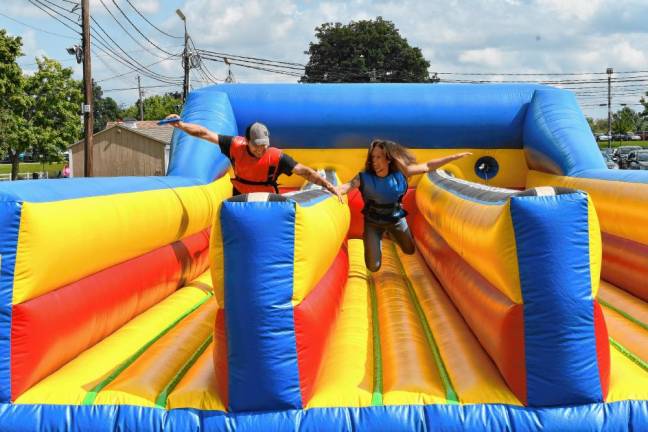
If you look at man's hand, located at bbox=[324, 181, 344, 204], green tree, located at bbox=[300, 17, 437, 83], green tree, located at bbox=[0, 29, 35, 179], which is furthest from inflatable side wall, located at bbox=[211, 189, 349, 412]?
green tree, located at bbox=[300, 17, 437, 83]

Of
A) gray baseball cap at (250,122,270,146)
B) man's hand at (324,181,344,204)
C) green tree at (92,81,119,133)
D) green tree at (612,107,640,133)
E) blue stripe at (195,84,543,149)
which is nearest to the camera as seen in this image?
man's hand at (324,181,344,204)

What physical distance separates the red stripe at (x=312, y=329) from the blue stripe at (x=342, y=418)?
11 cm

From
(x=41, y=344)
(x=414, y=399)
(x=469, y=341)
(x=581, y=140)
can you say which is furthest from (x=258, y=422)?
(x=581, y=140)

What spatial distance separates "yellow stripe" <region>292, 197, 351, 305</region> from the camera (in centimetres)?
200

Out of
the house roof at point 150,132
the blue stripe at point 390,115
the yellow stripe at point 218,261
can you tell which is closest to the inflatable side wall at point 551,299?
the yellow stripe at point 218,261

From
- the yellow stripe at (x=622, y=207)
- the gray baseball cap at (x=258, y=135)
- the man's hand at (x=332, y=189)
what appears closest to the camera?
the yellow stripe at (x=622, y=207)

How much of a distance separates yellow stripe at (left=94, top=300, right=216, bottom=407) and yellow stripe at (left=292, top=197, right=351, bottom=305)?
56 centimetres

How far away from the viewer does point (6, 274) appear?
1.98 meters

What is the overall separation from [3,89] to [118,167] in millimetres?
4291

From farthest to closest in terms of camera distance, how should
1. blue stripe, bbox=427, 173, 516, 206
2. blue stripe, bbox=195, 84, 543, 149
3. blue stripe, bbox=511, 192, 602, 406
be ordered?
blue stripe, bbox=195, 84, 543, 149, blue stripe, bbox=427, 173, 516, 206, blue stripe, bbox=511, 192, 602, 406

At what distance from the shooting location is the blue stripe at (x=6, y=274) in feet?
6.46

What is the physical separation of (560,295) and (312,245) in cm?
78

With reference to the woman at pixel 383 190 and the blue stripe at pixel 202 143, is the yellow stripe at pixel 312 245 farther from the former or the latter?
the blue stripe at pixel 202 143

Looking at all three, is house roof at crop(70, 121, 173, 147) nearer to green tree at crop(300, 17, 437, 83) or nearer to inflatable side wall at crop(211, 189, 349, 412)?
green tree at crop(300, 17, 437, 83)
